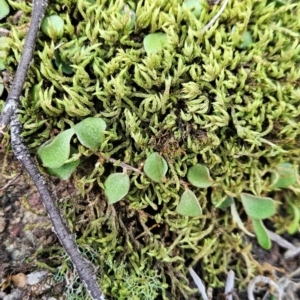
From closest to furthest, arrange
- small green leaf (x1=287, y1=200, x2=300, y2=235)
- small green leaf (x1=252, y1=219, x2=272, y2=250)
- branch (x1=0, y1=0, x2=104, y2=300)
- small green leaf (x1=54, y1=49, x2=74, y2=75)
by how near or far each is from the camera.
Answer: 1. branch (x1=0, y1=0, x2=104, y2=300)
2. small green leaf (x1=54, y1=49, x2=74, y2=75)
3. small green leaf (x1=252, y1=219, x2=272, y2=250)
4. small green leaf (x1=287, y1=200, x2=300, y2=235)

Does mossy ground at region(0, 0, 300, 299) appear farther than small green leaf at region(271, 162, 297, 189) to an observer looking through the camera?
No

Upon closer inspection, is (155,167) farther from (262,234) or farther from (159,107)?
(262,234)

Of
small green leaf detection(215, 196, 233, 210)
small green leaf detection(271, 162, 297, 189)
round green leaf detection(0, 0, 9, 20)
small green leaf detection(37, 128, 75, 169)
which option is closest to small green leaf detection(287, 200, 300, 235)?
small green leaf detection(271, 162, 297, 189)

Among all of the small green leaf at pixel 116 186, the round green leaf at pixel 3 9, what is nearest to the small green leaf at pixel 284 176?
the small green leaf at pixel 116 186

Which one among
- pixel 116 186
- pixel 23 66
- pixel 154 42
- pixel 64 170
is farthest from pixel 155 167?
pixel 23 66

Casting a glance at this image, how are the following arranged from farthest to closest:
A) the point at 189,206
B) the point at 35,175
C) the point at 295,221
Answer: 1. the point at 295,221
2. the point at 189,206
3. the point at 35,175

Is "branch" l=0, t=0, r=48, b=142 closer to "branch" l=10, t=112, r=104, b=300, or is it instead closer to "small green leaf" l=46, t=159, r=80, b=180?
"branch" l=10, t=112, r=104, b=300
